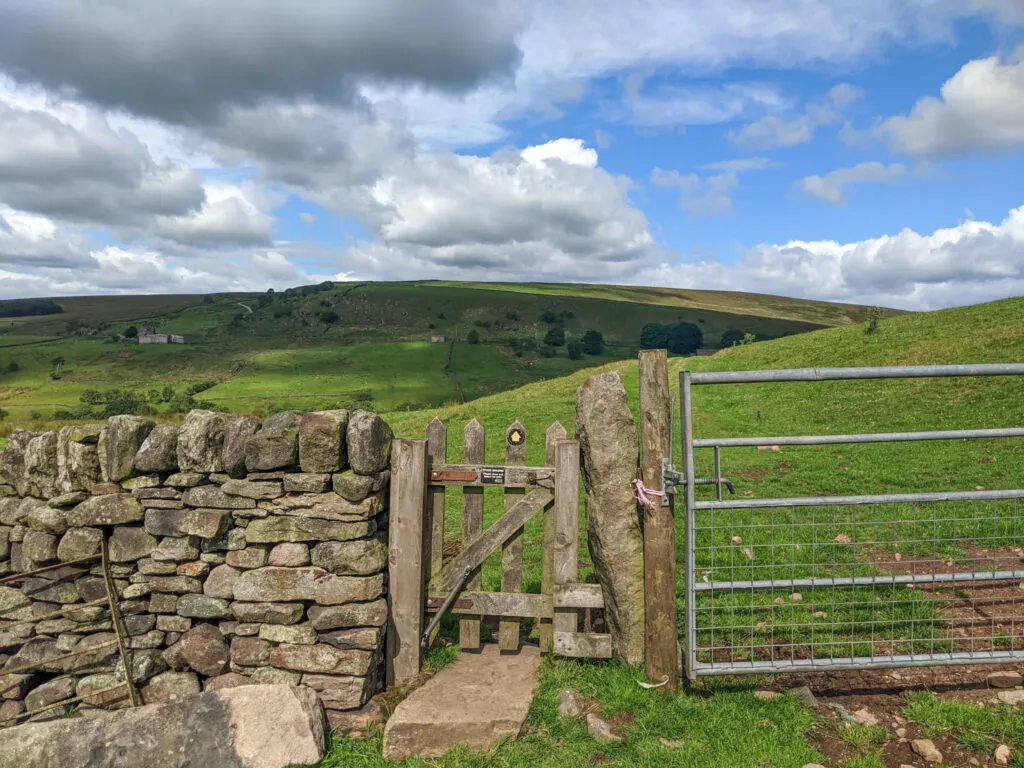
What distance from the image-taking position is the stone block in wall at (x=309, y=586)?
553 cm

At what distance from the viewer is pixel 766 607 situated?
629 cm

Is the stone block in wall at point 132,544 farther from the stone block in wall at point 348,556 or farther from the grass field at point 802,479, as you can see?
the grass field at point 802,479

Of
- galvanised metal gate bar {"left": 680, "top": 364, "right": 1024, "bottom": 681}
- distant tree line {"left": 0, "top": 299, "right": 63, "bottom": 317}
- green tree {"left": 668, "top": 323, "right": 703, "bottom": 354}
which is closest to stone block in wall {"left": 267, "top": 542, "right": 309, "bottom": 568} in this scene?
galvanised metal gate bar {"left": 680, "top": 364, "right": 1024, "bottom": 681}

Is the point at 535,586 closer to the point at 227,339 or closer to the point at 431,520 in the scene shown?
the point at 431,520

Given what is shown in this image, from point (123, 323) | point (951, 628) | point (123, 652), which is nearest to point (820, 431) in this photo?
point (951, 628)

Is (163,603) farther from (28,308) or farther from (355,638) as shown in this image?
(28,308)

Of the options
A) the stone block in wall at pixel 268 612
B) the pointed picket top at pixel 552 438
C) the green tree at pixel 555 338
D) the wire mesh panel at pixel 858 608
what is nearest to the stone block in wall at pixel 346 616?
the stone block in wall at pixel 268 612

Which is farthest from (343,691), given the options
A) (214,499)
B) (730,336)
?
(730,336)

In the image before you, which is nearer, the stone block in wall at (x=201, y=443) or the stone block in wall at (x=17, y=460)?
the stone block in wall at (x=201, y=443)

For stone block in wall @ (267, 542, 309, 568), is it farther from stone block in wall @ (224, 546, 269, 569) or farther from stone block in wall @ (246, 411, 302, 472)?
stone block in wall @ (246, 411, 302, 472)

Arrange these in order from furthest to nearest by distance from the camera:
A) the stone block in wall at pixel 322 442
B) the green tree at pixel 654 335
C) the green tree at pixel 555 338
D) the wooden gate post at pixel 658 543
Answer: the green tree at pixel 555 338, the green tree at pixel 654 335, the stone block in wall at pixel 322 442, the wooden gate post at pixel 658 543

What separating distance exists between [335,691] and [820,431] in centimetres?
1562

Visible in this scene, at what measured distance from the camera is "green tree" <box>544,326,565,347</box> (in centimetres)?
10449

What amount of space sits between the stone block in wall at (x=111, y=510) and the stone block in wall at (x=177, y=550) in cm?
39
